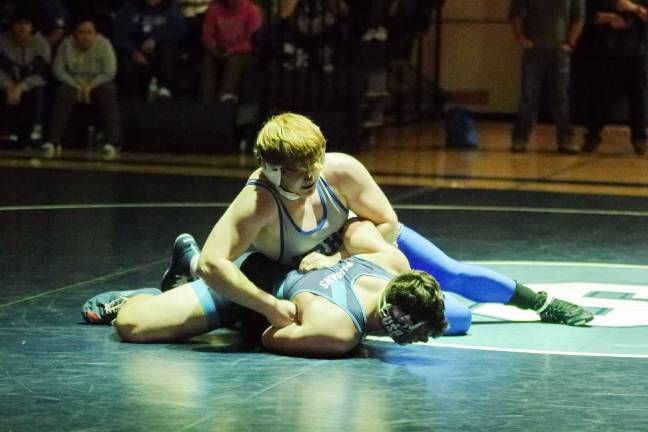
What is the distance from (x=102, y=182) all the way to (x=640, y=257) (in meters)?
4.64

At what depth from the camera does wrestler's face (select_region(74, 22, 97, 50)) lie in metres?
13.1

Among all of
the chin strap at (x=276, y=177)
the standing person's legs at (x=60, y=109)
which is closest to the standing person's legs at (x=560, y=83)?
the standing person's legs at (x=60, y=109)

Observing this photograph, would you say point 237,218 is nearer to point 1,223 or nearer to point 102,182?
point 1,223

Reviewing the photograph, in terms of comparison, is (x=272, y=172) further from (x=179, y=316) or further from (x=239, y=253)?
(x=179, y=316)

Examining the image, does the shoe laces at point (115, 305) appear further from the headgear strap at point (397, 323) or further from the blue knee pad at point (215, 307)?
the headgear strap at point (397, 323)

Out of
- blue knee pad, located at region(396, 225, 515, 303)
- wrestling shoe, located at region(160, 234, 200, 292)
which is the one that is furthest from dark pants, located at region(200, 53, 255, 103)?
blue knee pad, located at region(396, 225, 515, 303)

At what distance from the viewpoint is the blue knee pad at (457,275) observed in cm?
561

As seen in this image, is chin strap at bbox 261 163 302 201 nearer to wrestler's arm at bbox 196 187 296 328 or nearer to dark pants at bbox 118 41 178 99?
wrestler's arm at bbox 196 187 296 328

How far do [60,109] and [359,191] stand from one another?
27.7 ft

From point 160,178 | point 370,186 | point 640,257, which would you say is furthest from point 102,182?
point 370,186

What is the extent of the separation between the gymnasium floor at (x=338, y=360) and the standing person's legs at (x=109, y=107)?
2352 millimetres

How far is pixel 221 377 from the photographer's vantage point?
15.4 feet

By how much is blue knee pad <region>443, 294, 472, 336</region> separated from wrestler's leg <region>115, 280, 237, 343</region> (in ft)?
2.65

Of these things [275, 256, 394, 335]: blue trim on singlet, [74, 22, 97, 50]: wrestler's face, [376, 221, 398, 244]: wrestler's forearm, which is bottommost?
[275, 256, 394, 335]: blue trim on singlet
